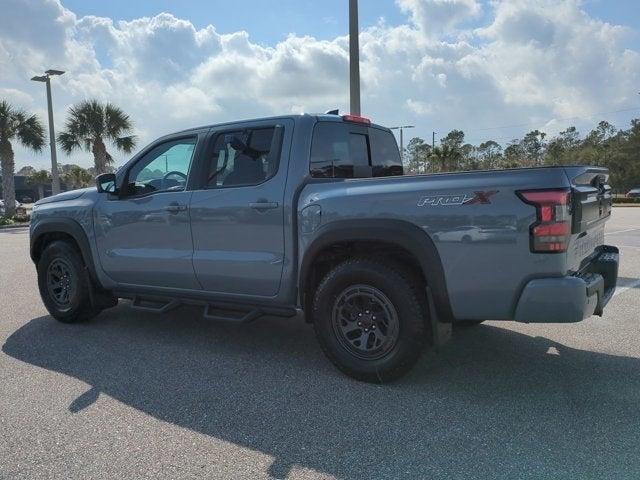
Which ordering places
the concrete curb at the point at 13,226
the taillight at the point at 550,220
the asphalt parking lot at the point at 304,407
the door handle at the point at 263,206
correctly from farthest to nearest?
the concrete curb at the point at 13,226 → the door handle at the point at 263,206 → the taillight at the point at 550,220 → the asphalt parking lot at the point at 304,407

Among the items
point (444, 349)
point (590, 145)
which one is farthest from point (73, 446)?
point (590, 145)

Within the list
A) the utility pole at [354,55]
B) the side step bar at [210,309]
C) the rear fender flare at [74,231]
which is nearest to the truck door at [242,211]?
the side step bar at [210,309]

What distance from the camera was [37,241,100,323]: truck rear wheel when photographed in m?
5.57

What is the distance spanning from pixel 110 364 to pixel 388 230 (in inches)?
101

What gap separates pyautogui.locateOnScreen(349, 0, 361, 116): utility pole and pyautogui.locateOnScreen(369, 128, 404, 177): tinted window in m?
4.55

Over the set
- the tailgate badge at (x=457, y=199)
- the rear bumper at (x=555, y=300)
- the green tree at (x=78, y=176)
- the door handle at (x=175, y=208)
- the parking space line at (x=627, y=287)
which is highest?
the green tree at (x=78, y=176)

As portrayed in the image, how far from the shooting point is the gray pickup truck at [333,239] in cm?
329

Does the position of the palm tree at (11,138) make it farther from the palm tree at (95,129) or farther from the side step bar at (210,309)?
the side step bar at (210,309)

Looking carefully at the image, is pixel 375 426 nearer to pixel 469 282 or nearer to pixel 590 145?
pixel 469 282

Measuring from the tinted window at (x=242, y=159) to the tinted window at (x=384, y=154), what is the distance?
1.09 m

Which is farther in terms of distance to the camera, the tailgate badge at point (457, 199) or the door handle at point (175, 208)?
the door handle at point (175, 208)

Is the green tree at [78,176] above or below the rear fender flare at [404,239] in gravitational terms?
above

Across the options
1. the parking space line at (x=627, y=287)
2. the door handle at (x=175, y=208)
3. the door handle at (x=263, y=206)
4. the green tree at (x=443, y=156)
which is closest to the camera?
the door handle at (x=263, y=206)

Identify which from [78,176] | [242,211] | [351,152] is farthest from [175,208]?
[78,176]
